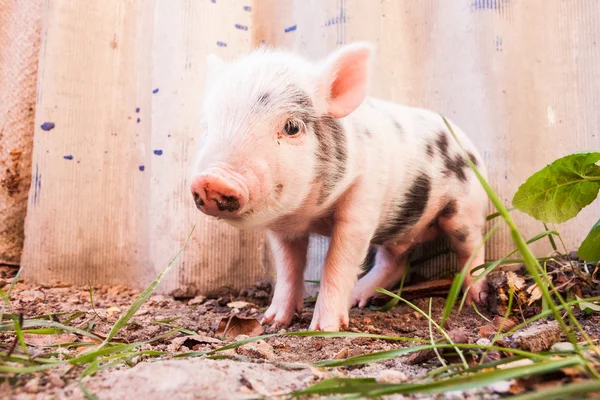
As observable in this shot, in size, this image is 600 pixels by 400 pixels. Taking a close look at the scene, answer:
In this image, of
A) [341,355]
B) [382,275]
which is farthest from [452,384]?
[382,275]

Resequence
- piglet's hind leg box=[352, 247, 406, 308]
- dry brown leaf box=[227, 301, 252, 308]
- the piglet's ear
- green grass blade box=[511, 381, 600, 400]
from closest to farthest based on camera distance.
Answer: green grass blade box=[511, 381, 600, 400], the piglet's ear, dry brown leaf box=[227, 301, 252, 308], piglet's hind leg box=[352, 247, 406, 308]

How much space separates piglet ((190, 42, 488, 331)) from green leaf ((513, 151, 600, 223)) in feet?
1.94

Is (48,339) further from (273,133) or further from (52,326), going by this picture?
(273,133)

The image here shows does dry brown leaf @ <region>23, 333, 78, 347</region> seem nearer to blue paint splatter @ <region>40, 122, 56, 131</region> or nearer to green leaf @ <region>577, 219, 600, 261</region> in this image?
blue paint splatter @ <region>40, 122, 56, 131</region>

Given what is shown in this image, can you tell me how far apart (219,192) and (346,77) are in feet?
2.57

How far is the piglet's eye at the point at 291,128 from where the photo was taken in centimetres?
193

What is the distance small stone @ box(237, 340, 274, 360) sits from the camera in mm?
1521

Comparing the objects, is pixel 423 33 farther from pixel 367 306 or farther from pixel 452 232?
pixel 367 306

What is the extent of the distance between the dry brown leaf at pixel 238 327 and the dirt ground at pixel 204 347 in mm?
12

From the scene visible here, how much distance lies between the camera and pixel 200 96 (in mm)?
2980

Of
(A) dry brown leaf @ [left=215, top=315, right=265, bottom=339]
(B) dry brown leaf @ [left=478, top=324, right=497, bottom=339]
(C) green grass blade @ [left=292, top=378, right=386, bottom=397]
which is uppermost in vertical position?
(C) green grass blade @ [left=292, top=378, right=386, bottom=397]

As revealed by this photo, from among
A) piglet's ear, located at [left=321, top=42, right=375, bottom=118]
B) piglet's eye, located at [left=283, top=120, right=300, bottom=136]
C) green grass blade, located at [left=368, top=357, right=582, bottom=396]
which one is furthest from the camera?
piglet's ear, located at [left=321, top=42, right=375, bottom=118]

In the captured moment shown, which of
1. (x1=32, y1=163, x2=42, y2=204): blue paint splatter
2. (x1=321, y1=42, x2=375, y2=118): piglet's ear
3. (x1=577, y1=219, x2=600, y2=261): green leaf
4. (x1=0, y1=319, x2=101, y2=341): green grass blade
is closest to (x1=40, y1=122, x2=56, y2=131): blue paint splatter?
(x1=32, y1=163, x2=42, y2=204): blue paint splatter

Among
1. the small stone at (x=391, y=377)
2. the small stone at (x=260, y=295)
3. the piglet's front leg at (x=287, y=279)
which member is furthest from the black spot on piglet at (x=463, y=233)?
the small stone at (x=391, y=377)
